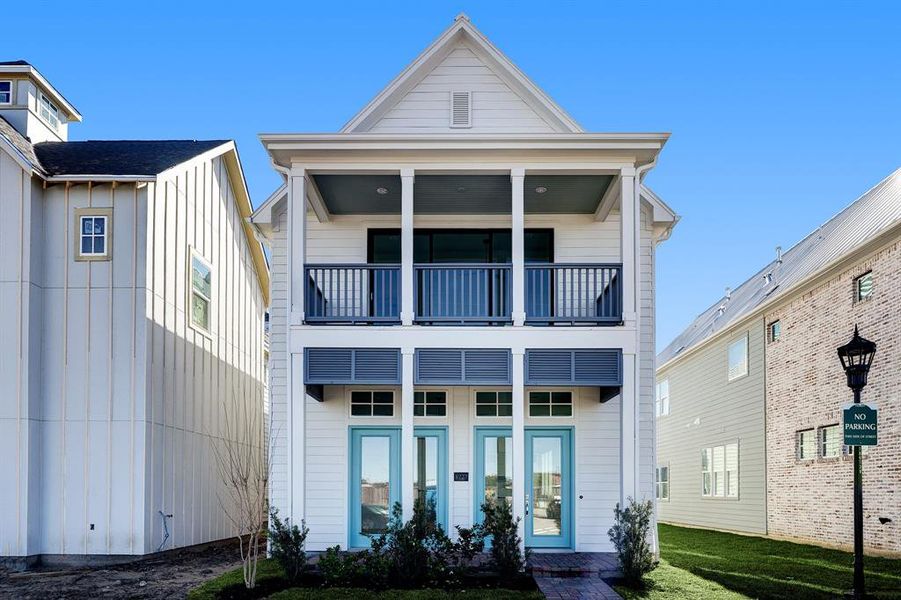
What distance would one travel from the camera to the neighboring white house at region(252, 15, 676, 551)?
13.0 metres

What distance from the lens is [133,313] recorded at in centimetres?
1429

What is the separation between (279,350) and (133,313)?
2326 millimetres

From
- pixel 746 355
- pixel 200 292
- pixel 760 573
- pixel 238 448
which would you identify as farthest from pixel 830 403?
pixel 200 292

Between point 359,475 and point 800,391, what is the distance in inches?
404

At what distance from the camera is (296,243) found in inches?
511

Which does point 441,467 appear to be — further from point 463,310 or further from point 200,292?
point 200,292

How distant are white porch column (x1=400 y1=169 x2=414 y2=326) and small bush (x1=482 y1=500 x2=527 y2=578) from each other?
2.97 meters

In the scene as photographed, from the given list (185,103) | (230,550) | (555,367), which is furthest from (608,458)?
(185,103)

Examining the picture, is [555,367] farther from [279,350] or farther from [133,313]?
[133,313]

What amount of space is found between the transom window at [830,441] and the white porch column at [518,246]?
330 inches

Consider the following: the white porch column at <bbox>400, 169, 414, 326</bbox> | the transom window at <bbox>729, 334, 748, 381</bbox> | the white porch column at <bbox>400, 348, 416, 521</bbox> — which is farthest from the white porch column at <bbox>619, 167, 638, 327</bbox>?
the transom window at <bbox>729, 334, 748, 381</bbox>

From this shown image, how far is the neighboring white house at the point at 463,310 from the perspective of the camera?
13.0 metres

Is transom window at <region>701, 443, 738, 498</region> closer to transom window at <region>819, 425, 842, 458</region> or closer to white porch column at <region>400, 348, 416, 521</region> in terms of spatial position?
transom window at <region>819, 425, 842, 458</region>

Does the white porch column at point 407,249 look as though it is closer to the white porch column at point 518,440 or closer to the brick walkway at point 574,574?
the white porch column at point 518,440
